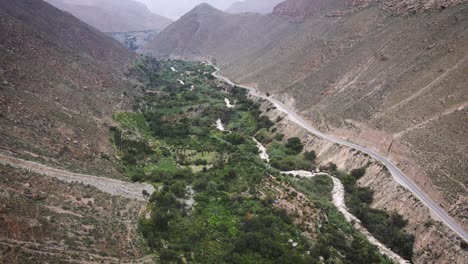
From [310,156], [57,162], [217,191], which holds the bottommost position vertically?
[217,191]

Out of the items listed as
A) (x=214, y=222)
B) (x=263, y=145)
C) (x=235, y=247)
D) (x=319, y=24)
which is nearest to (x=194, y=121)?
(x=263, y=145)

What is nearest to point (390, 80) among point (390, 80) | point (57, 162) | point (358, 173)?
point (390, 80)

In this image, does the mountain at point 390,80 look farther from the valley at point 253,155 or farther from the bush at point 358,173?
the bush at point 358,173

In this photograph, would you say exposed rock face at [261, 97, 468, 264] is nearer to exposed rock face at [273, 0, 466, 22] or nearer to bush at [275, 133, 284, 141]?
bush at [275, 133, 284, 141]

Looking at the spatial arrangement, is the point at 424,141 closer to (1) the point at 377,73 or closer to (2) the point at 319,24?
(1) the point at 377,73

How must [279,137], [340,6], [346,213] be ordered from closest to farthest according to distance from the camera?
[346,213], [279,137], [340,6]

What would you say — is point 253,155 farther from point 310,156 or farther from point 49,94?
point 49,94

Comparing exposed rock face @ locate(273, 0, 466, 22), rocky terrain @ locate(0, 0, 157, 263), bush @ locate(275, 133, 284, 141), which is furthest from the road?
exposed rock face @ locate(273, 0, 466, 22)

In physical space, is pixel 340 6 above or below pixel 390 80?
above
